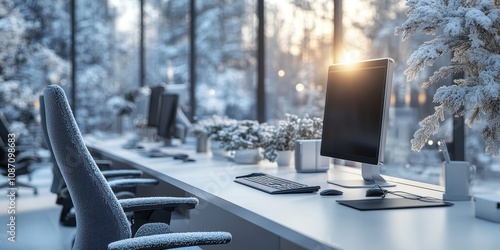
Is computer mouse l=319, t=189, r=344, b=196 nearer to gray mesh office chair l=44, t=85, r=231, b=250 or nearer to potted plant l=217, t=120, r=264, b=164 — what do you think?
gray mesh office chair l=44, t=85, r=231, b=250

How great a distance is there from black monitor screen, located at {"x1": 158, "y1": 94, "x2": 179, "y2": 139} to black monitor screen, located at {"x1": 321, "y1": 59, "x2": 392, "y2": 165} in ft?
7.95

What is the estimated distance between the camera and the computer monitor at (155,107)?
5633mm

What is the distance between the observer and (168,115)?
205 inches

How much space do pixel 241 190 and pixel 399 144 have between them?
192 centimetres

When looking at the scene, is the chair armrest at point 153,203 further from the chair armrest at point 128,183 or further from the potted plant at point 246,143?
the potted plant at point 246,143

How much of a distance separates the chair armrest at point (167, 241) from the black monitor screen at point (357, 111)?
0.87 metres

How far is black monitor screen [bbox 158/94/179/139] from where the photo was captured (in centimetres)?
514

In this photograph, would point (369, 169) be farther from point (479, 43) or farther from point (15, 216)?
point (15, 216)

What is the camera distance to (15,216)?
5.97 meters

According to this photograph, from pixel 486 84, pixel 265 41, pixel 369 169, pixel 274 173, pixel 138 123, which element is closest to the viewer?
pixel 486 84

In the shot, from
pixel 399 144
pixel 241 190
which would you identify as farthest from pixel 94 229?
pixel 399 144

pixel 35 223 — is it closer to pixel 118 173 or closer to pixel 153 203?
pixel 118 173

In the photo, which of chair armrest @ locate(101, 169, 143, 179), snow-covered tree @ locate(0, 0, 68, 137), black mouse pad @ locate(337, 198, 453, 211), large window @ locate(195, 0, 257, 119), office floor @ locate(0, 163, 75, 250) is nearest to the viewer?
black mouse pad @ locate(337, 198, 453, 211)

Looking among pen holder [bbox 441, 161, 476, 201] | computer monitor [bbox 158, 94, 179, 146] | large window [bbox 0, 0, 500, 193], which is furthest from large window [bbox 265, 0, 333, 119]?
pen holder [bbox 441, 161, 476, 201]
